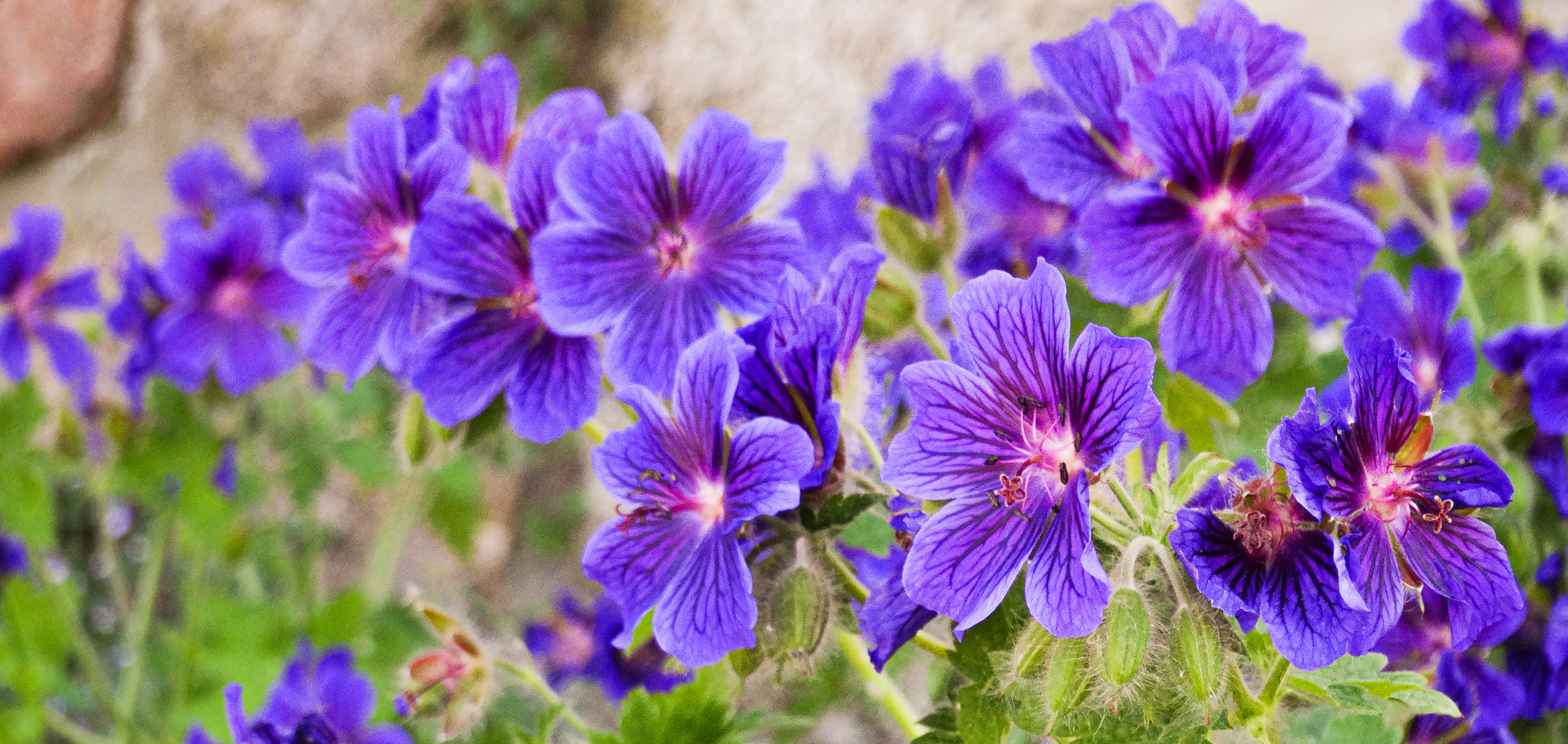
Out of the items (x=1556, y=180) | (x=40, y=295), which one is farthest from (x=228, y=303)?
(x=1556, y=180)

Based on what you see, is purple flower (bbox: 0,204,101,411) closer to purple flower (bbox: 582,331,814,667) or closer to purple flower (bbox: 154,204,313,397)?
purple flower (bbox: 154,204,313,397)

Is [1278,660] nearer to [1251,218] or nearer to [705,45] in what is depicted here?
[1251,218]

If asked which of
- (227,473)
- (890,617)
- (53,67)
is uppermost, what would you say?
(53,67)

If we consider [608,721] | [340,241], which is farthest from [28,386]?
[608,721]

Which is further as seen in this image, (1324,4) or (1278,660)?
(1324,4)

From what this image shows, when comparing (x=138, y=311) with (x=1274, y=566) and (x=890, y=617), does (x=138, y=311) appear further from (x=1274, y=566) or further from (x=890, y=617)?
(x=1274, y=566)
